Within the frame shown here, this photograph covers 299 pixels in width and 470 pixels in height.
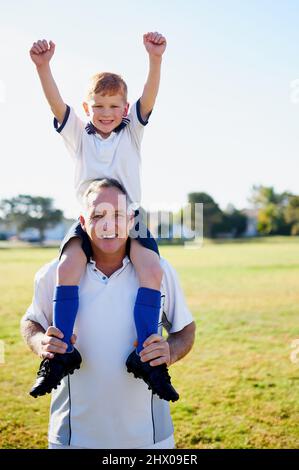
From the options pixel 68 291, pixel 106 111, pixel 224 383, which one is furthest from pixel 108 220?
pixel 224 383

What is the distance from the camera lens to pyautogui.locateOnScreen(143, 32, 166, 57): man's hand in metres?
2.94

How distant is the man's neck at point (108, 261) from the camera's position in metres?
2.52

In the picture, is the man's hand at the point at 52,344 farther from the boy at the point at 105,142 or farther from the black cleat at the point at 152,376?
the black cleat at the point at 152,376

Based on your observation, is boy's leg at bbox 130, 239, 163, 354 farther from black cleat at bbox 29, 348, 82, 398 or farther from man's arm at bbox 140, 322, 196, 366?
black cleat at bbox 29, 348, 82, 398

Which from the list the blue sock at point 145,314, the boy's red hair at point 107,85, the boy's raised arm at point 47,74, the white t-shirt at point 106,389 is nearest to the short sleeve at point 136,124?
the boy's red hair at point 107,85

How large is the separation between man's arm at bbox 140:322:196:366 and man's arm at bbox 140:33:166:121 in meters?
1.36

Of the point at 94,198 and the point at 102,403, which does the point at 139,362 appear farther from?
the point at 94,198

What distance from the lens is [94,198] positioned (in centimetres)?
246

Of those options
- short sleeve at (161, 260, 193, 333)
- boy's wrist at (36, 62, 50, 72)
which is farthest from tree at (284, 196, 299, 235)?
short sleeve at (161, 260, 193, 333)

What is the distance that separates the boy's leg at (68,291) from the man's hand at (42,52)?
125cm

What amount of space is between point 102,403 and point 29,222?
210 ft
